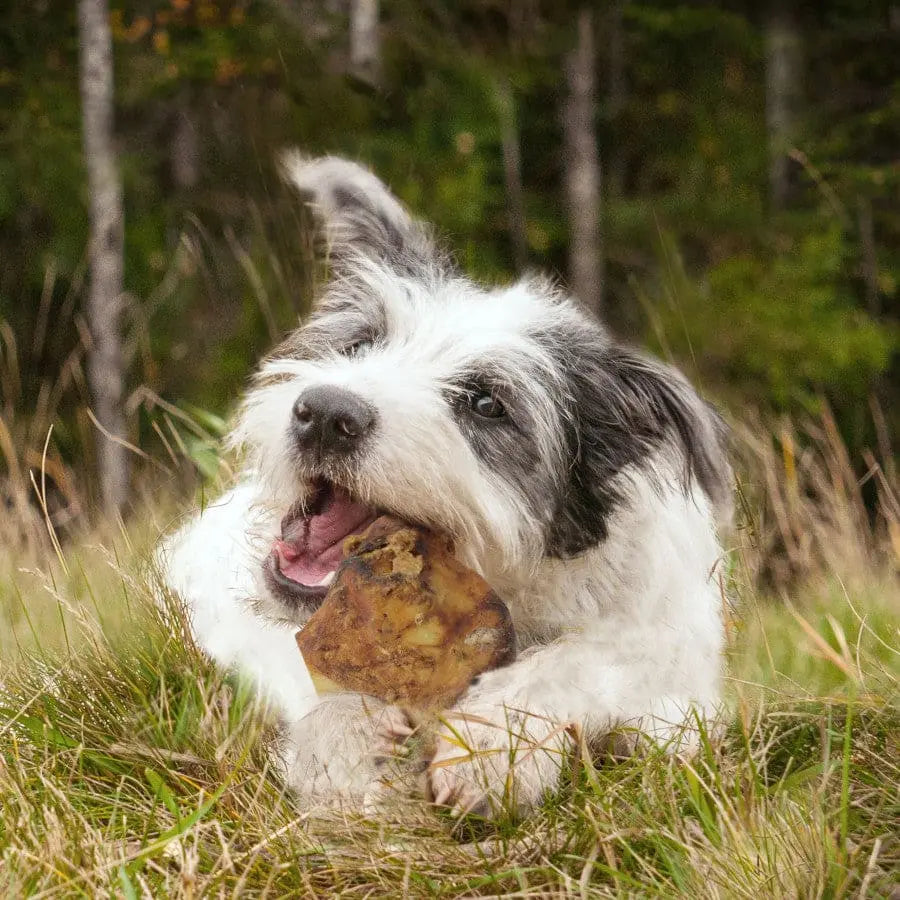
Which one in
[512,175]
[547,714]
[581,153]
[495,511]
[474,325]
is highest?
[474,325]

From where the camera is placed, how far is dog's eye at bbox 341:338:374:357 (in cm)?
269

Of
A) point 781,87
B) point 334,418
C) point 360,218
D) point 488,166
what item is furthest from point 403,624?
point 781,87

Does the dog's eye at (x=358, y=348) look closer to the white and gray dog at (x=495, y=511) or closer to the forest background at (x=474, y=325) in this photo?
the white and gray dog at (x=495, y=511)

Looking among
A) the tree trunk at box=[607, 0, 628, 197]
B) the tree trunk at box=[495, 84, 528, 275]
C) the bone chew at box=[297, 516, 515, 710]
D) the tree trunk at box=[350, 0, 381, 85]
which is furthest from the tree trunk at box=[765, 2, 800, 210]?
the bone chew at box=[297, 516, 515, 710]

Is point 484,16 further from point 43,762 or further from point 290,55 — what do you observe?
point 43,762

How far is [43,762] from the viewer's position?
2201mm

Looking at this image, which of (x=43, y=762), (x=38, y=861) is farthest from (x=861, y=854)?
(x=43, y=762)

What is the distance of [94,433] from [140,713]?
24.0ft

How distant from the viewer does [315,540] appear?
2467 millimetres

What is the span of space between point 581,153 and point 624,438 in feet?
26.3

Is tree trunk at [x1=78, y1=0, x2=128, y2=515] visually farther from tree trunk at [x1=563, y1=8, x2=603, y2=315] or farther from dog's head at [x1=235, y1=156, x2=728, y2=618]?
dog's head at [x1=235, y1=156, x2=728, y2=618]

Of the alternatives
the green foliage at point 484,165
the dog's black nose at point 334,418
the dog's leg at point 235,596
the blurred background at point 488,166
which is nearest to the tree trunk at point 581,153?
the blurred background at point 488,166

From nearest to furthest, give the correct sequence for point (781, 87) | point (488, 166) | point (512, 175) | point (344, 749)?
point (344, 749) < point (488, 166) < point (512, 175) < point (781, 87)

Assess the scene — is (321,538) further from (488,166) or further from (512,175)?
(512,175)
